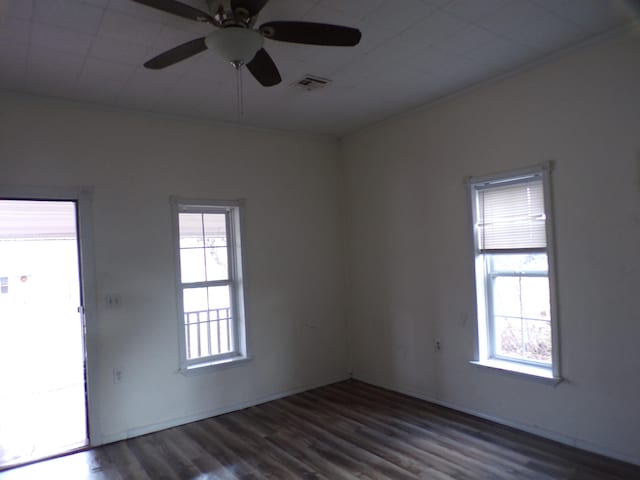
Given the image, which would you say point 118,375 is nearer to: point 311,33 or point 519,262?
point 311,33

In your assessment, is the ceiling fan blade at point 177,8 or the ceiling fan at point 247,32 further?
the ceiling fan at point 247,32

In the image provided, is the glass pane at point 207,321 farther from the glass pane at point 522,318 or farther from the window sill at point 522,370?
the glass pane at point 522,318

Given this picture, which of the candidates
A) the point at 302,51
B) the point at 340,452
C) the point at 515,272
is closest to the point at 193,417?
the point at 340,452

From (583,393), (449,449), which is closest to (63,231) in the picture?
(449,449)

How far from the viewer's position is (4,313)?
617 centimetres

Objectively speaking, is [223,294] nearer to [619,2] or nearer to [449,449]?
[449,449]

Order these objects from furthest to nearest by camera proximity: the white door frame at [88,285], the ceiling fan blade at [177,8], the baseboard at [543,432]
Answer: the white door frame at [88,285], the baseboard at [543,432], the ceiling fan blade at [177,8]

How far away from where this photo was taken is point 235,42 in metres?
2.02

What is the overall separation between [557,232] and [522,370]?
3.70 ft

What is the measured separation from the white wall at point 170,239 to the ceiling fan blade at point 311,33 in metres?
2.26

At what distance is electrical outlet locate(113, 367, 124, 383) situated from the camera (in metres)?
3.58

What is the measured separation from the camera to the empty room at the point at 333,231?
106 inches

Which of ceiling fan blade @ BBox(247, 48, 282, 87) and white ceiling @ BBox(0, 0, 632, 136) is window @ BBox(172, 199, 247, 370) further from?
ceiling fan blade @ BBox(247, 48, 282, 87)

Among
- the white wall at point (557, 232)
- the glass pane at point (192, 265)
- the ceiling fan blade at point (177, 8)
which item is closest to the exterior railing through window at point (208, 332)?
the glass pane at point (192, 265)
